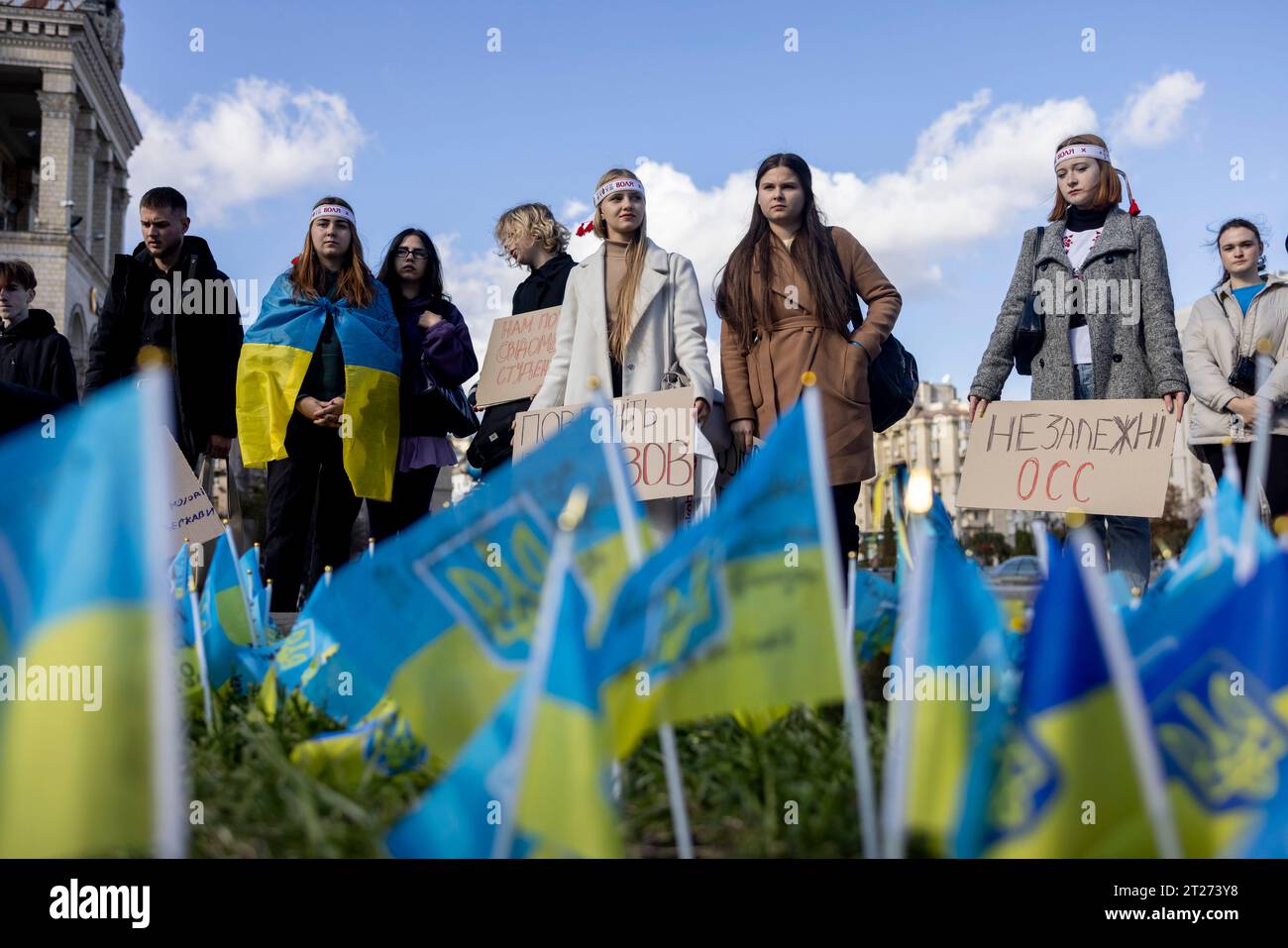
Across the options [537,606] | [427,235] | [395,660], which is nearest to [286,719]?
[395,660]

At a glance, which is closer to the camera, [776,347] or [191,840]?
[191,840]

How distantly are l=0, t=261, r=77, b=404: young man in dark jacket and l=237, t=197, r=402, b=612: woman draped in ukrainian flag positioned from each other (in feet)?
4.05

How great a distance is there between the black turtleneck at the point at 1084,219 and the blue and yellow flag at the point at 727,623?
11.6 ft

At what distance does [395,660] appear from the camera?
9.32 ft

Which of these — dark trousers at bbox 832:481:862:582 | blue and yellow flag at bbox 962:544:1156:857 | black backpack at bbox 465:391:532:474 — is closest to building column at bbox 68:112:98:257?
black backpack at bbox 465:391:532:474

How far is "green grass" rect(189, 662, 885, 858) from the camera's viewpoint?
260cm

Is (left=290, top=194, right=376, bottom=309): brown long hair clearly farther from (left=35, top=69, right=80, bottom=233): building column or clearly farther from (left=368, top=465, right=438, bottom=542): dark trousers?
(left=35, top=69, right=80, bottom=233): building column

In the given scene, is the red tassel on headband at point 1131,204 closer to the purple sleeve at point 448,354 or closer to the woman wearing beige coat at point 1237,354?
the woman wearing beige coat at point 1237,354

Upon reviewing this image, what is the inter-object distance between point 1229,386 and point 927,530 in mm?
4197

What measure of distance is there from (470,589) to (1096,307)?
375 cm

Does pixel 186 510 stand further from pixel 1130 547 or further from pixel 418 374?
pixel 1130 547

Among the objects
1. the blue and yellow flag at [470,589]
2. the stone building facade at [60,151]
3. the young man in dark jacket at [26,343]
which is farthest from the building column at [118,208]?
the blue and yellow flag at [470,589]
